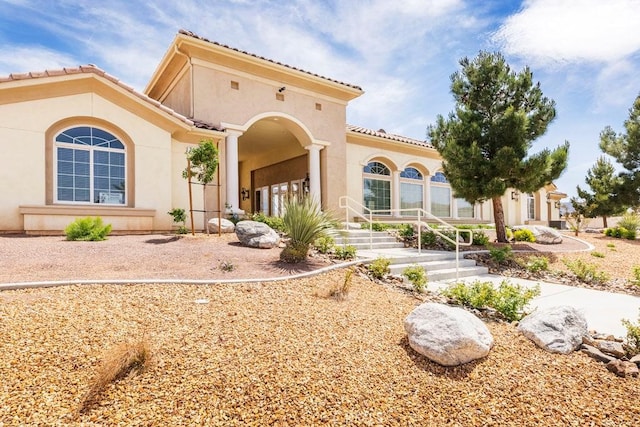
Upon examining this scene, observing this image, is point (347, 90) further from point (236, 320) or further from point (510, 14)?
point (236, 320)

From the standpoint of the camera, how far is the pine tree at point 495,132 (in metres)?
11.5

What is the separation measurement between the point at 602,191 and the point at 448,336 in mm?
22782

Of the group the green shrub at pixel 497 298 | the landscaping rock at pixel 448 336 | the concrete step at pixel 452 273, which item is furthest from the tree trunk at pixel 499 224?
the landscaping rock at pixel 448 336

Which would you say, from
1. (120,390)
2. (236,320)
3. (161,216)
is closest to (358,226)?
(161,216)

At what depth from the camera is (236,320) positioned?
4051 millimetres

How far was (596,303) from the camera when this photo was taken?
239 inches

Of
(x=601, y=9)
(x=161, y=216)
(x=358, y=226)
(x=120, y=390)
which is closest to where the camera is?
(x=120, y=390)

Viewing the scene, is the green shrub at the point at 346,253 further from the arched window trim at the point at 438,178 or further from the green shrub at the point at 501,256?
the arched window trim at the point at 438,178

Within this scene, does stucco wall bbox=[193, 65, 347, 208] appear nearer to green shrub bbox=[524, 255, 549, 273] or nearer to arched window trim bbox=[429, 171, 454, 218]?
arched window trim bbox=[429, 171, 454, 218]

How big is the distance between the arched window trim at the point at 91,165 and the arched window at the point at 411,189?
1349 cm

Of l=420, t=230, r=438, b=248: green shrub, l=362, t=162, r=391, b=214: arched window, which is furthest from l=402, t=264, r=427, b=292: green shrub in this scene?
l=362, t=162, r=391, b=214: arched window

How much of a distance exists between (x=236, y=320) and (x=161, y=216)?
8.25 metres

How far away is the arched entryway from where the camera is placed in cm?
1385

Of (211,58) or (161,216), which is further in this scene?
(211,58)
